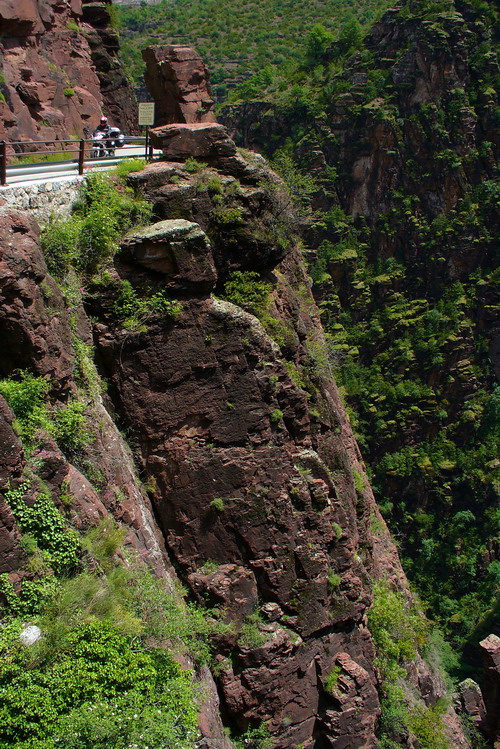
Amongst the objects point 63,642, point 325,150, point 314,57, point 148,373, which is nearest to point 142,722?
point 63,642

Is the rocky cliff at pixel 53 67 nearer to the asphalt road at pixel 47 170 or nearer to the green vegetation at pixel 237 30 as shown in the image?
the asphalt road at pixel 47 170

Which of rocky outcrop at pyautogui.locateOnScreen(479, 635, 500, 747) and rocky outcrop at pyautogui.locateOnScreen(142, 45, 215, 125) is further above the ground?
rocky outcrop at pyautogui.locateOnScreen(142, 45, 215, 125)

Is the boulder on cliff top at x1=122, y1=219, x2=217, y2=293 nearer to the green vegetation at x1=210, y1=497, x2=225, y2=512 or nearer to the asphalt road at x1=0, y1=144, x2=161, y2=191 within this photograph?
the asphalt road at x1=0, y1=144, x2=161, y2=191

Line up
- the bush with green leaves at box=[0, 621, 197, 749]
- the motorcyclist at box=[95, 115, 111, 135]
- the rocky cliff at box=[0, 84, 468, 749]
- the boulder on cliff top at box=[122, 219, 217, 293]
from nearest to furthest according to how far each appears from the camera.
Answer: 1. the bush with green leaves at box=[0, 621, 197, 749]
2. the rocky cliff at box=[0, 84, 468, 749]
3. the boulder on cliff top at box=[122, 219, 217, 293]
4. the motorcyclist at box=[95, 115, 111, 135]

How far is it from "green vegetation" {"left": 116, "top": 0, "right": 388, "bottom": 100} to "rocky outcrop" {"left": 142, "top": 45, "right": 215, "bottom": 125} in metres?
63.4

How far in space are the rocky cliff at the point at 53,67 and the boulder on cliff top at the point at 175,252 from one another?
8.94m

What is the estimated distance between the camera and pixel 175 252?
15.1m

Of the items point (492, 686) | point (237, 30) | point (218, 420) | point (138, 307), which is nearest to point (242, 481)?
point (218, 420)

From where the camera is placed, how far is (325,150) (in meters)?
70.6

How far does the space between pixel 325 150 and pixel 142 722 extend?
66.3 metres

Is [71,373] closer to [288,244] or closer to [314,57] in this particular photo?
[288,244]

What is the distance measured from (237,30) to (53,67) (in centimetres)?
8309

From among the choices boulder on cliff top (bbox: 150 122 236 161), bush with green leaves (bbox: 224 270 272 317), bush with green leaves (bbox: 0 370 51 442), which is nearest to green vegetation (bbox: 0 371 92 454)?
bush with green leaves (bbox: 0 370 51 442)

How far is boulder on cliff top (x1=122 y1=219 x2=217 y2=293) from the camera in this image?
591 inches
